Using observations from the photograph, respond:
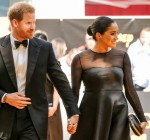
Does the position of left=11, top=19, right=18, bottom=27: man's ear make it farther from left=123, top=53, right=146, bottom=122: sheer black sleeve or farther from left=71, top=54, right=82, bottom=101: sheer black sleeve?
left=123, top=53, right=146, bottom=122: sheer black sleeve

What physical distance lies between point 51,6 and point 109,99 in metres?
4.09

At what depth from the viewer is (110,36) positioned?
4.66 meters

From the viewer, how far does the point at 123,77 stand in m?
4.69

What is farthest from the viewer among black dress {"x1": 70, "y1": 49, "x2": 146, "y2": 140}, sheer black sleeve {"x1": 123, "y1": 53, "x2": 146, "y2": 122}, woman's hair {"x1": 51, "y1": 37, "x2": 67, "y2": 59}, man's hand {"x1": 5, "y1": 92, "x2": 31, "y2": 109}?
woman's hair {"x1": 51, "y1": 37, "x2": 67, "y2": 59}

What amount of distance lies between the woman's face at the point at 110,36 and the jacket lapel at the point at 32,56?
0.95m

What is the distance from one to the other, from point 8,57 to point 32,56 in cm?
18

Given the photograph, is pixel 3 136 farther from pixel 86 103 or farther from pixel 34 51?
pixel 86 103

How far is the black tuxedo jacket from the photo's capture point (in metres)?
3.74

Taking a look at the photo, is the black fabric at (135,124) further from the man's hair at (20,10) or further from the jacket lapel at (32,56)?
the man's hair at (20,10)

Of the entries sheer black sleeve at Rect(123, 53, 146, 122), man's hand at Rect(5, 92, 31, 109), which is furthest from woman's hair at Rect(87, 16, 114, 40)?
man's hand at Rect(5, 92, 31, 109)

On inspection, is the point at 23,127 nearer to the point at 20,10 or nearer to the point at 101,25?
the point at 20,10

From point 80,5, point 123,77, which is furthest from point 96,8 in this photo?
point 123,77

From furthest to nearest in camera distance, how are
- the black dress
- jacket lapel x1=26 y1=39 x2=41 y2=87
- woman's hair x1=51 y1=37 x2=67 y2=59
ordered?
1. woman's hair x1=51 y1=37 x2=67 y2=59
2. the black dress
3. jacket lapel x1=26 y1=39 x2=41 y2=87

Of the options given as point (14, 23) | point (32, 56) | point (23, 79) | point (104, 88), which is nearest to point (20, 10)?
point (14, 23)
